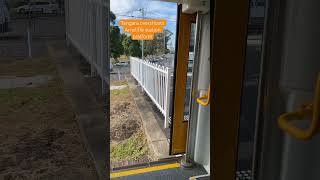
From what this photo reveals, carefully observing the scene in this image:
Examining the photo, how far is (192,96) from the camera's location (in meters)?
2.82

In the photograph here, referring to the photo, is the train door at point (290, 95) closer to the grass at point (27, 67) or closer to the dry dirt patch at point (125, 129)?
the grass at point (27, 67)

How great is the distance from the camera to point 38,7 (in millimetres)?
2385

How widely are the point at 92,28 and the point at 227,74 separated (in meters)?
2.15

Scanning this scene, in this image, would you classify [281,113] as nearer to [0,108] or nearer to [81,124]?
[81,124]

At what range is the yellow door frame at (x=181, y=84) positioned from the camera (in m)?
2.75

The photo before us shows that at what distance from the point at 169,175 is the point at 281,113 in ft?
8.08

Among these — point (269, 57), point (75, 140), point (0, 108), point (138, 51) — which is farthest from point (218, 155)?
point (138, 51)

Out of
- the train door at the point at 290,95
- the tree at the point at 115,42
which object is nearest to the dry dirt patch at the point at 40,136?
the tree at the point at 115,42

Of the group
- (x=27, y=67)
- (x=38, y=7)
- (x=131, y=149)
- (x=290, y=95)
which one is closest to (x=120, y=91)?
(x=131, y=149)

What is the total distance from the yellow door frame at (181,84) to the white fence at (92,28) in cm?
71

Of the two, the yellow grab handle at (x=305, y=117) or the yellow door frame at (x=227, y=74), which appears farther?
the yellow door frame at (x=227, y=74)

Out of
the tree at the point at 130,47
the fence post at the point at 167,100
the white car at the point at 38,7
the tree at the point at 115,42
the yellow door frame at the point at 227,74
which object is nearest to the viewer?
the yellow door frame at the point at 227,74

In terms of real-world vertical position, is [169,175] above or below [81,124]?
below

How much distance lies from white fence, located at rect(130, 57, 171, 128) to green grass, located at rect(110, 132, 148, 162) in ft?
1.80
